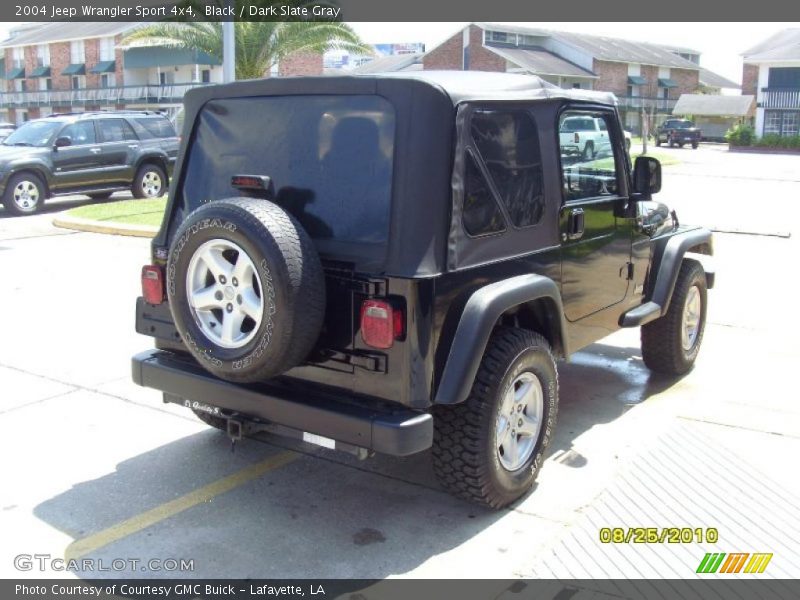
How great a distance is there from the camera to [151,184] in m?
17.9

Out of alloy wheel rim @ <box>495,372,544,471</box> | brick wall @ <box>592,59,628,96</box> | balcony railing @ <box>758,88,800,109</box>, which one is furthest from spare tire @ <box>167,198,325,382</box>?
brick wall @ <box>592,59,628,96</box>

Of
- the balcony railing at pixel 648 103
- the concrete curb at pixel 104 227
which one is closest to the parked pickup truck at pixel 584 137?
the concrete curb at pixel 104 227

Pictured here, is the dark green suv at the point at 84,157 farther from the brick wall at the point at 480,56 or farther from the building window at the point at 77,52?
the building window at the point at 77,52

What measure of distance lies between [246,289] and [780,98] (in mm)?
61125

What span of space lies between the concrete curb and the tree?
311 inches

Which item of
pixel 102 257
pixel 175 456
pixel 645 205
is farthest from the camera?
pixel 102 257

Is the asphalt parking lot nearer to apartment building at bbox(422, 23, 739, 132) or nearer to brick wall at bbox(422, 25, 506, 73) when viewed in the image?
apartment building at bbox(422, 23, 739, 132)

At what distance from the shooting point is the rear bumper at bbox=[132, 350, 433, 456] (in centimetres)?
367

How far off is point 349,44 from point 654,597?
797 inches

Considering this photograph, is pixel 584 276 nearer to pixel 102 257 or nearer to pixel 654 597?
pixel 654 597

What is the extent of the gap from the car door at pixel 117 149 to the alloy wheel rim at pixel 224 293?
1411 cm

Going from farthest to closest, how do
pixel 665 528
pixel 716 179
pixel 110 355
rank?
pixel 716 179 < pixel 110 355 < pixel 665 528

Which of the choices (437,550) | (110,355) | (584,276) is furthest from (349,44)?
(437,550)

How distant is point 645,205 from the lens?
5887 millimetres
